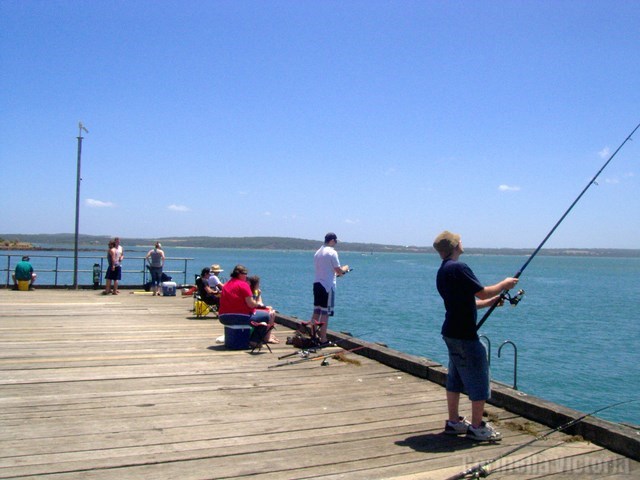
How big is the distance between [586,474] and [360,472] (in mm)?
1550

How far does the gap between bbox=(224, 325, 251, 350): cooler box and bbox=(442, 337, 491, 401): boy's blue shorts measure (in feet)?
14.7

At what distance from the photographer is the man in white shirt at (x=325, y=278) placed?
8.77 metres

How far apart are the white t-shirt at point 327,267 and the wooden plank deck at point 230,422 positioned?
1081mm

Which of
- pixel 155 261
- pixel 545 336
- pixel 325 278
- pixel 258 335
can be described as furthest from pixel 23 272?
pixel 545 336

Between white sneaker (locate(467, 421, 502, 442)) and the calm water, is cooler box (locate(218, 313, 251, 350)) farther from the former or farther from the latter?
the calm water

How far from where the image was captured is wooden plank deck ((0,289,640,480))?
4387 mm

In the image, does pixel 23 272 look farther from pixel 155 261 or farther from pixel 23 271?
pixel 155 261

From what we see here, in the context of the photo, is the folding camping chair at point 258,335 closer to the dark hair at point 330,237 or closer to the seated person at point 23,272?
the dark hair at point 330,237

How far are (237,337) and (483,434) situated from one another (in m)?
4.68

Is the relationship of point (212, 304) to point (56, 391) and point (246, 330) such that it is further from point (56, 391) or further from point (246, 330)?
point (56, 391)

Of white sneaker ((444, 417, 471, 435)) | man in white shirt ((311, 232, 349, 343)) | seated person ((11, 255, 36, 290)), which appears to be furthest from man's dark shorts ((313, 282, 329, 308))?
seated person ((11, 255, 36, 290))

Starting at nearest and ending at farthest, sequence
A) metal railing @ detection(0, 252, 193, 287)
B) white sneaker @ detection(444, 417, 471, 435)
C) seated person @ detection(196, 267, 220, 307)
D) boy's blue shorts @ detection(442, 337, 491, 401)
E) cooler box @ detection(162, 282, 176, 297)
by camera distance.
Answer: boy's blue shorts @ detection(442, 337, 491, 401) → white sneaker @ detection(444, 417, 471, 435) → seated person @ detection(196, 267, 220, 307) → cooler box @ detection(162, 282, 176, 297) → metal railing @ detection(0, 252, 193, 287)

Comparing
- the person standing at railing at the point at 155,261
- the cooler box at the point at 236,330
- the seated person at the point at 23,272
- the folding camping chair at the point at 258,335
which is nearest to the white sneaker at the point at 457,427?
the folding camping chair at the point at 258,335

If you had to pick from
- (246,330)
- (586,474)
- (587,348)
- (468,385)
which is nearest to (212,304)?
(246,330)
